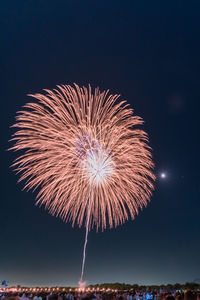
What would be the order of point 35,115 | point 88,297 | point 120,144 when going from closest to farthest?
point 88,297
point 35,115
point 120,144

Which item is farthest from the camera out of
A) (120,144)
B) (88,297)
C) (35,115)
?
(120,144)

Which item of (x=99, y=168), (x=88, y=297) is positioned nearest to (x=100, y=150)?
(x=99, y=168)

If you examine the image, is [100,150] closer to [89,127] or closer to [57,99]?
[89,127]

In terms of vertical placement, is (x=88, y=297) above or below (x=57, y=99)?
below

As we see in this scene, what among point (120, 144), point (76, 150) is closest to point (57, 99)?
point (76, 150)

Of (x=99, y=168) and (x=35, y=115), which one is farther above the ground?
(x=35, y=115)

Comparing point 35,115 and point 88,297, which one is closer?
point 88,297

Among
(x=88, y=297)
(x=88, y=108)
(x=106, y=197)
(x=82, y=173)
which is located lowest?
(x=88, y=297)

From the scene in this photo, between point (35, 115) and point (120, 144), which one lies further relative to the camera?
point (120, 144)

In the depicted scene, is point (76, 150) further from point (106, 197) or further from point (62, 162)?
point (106, 197)
